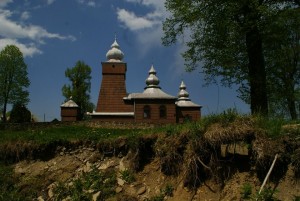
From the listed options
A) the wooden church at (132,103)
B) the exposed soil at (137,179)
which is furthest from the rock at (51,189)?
the wooden church at (132,103)

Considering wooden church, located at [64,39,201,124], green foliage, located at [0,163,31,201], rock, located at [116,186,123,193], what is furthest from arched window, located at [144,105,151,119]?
rock, located at [116,186,123,193]

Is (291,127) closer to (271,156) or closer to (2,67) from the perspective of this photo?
(271,156)

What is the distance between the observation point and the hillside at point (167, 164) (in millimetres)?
7059

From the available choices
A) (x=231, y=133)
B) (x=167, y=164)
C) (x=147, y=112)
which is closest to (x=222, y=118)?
(x=231, y=133)

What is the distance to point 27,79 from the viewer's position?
46875 millimetres

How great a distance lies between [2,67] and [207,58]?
36.4 m

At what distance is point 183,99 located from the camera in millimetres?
50594

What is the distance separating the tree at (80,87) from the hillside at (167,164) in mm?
41294

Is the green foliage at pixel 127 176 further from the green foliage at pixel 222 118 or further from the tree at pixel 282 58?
the tree at pixel 282 58

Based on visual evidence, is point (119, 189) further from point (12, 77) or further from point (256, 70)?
point (12, 77)

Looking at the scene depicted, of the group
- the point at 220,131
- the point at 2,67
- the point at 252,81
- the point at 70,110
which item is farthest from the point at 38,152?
the point at 2,67

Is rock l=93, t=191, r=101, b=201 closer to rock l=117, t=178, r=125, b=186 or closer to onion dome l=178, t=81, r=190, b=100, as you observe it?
rock l=117, t=178, r=125, b=186

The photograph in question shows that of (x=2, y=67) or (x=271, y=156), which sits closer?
(x=271, y=156)

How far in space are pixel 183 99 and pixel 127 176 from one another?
41749 millimetres
